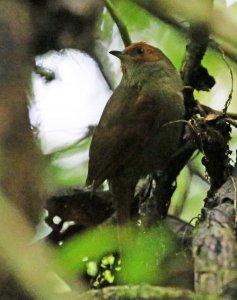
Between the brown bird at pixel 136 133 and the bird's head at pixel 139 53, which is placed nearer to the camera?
the brown bird at pixel 136 133

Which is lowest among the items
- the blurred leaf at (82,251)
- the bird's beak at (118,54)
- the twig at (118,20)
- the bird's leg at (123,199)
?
the bird's leg at (123,199)

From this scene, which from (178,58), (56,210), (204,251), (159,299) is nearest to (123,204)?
(56,210)

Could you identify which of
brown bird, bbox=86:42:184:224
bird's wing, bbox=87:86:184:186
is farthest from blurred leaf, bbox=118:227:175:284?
bird's wing, bbox=87:86:184:186

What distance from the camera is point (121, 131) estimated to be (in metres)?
3.13

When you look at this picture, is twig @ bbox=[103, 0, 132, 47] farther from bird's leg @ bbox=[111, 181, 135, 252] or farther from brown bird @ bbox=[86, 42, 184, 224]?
bird's leg @ bbox=[111, 181, 135, 252]

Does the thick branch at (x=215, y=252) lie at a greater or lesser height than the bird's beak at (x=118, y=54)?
greater

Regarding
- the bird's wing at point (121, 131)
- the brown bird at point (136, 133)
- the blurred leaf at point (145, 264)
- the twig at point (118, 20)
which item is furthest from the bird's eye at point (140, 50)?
the blurred leaf at point (145, 264)

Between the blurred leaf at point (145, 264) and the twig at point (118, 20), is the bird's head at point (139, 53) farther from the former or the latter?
the blurred leaf at point (145, 264)

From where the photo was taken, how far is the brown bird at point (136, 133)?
3.01 metres

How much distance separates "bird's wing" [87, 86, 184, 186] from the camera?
3098 mm

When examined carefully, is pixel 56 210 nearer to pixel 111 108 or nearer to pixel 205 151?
pixel 205 151

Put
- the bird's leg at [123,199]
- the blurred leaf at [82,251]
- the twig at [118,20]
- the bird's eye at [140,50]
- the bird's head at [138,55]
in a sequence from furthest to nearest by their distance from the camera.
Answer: the bird's eye at [140,50] → the bird's head at [138,55] → the bird's leg at [123,199] → the twig at [118,20] → the blurred leaf at [82,251]

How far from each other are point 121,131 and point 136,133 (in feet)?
0.22

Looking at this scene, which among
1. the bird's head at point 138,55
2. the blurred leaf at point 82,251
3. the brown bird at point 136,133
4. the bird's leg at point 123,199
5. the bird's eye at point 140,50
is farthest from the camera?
the bird's eye at point 140,50
